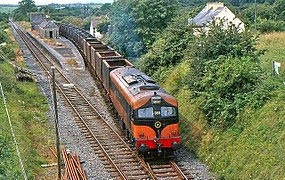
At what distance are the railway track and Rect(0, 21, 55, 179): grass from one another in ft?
5.80

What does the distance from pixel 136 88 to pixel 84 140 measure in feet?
12.7

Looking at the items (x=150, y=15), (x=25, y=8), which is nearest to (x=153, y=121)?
(x=150, y=15)

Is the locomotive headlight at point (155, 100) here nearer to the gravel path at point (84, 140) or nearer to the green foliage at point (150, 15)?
the gravel path at point (84, 140)

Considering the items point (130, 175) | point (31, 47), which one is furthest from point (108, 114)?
point (31, 47)

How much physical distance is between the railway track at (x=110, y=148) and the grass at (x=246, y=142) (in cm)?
164

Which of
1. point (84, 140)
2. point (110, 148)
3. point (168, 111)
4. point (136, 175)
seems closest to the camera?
point (136, 175)

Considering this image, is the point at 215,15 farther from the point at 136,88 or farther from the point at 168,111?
the point at 168,111

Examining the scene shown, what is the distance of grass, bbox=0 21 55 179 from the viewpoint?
50.8ft

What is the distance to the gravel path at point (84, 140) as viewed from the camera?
52.7 feet

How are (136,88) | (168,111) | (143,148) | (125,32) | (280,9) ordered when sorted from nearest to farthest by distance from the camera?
(143,148), (168,111), (136,88), (125,32), (280,9)

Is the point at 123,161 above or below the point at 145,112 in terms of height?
below

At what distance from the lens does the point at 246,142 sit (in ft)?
50.7

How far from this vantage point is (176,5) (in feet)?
118

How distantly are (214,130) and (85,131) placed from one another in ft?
22.0
